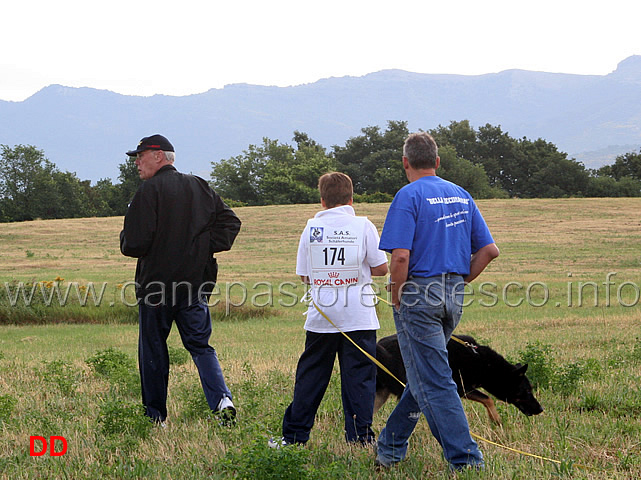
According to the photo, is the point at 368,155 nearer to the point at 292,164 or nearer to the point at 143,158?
the point at 292,164

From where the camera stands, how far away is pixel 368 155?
299 ft

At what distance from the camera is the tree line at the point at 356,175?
76625 millimetres

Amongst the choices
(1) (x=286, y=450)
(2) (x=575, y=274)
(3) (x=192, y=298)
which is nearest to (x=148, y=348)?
(3) (x=192, y=298)

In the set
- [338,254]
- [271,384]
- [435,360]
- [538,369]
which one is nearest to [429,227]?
[435,360]

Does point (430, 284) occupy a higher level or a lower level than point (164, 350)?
higher

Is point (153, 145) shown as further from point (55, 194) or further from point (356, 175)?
point (356, 175)

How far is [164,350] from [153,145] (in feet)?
5.41

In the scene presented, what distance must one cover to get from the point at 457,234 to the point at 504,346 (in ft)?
19.8

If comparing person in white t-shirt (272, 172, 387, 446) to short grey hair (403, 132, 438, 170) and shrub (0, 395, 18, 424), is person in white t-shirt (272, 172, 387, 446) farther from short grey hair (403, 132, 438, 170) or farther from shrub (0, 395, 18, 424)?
shrub (0, 395, 18, 424)

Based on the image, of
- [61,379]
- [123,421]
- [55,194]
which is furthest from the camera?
[55,194]

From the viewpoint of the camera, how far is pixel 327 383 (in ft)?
15.6

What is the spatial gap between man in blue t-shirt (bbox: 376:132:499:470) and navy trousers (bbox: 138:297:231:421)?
1.89 meters

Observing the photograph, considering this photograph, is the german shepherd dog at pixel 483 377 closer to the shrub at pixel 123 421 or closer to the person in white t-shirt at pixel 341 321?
the person in white t-shirt at pixel 341 321

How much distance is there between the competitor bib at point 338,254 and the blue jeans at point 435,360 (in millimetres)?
703
